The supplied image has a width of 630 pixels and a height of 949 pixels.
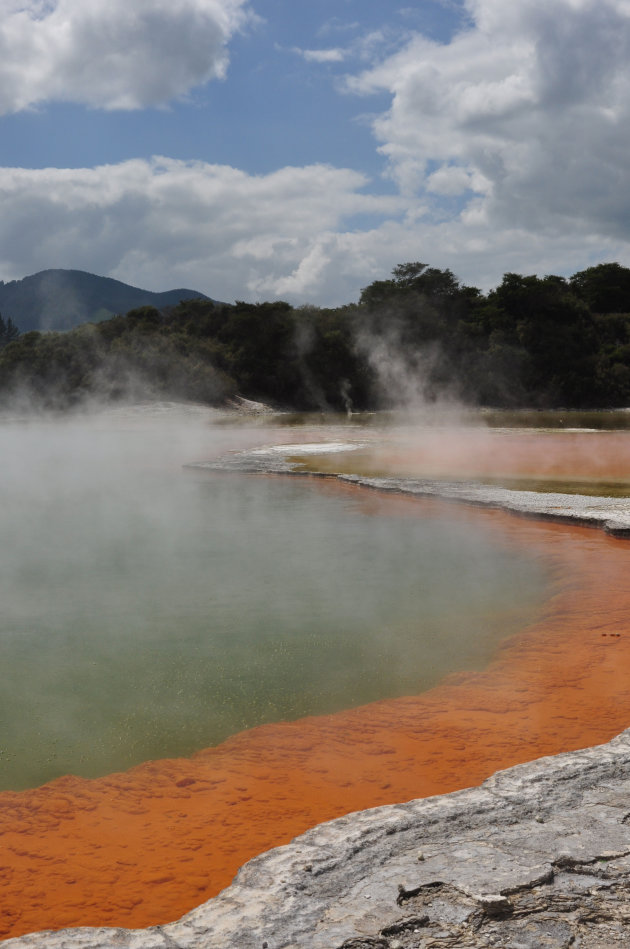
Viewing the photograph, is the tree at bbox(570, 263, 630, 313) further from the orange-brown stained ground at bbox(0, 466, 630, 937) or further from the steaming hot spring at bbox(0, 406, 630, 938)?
the orange-brown stained ground at bbox(0, 466, 630, 937)

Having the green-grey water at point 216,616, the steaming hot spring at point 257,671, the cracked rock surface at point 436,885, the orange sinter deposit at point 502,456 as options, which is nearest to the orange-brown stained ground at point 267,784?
the steaming hot spring at point 257,671

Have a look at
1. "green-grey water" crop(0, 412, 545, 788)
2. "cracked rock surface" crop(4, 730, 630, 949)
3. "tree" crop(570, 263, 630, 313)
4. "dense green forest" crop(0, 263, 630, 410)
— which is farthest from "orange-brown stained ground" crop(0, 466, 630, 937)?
"tree" crop(570, 263, 630, 313)

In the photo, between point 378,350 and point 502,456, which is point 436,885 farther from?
point 378,350

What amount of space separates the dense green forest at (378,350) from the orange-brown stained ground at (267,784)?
36497 millimetres

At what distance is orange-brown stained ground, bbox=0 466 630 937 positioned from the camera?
9.54 ft

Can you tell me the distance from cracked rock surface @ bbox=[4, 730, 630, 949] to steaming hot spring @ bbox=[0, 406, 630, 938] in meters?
0.48

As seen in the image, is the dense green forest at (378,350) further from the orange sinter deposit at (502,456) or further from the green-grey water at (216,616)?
the green-grey water at (216,616)

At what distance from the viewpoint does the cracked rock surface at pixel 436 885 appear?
2.11 meters

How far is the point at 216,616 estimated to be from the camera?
605 centimetres

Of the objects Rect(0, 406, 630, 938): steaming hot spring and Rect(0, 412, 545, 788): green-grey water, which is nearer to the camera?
Rect(0, 406, 630, 938): steaming hot spring

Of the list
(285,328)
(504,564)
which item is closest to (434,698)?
(504,564)

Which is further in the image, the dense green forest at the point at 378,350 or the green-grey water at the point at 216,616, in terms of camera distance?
the dense green forest at the point at 378,350

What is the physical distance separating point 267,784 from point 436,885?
150cm

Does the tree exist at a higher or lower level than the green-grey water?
higher
